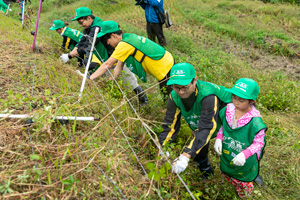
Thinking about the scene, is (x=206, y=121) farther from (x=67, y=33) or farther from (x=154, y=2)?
(x=154, y=2)

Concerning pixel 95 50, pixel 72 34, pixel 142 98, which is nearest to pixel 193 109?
pixel 142 98

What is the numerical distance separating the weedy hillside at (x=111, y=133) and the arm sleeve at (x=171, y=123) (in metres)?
0.13

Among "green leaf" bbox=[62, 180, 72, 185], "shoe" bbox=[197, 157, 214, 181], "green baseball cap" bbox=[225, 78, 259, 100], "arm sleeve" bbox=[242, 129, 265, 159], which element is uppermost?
"green baseball cap" bbox=[225, 78, 259, 100]

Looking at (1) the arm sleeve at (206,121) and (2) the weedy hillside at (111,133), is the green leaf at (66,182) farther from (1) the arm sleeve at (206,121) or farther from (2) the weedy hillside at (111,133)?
(1) the arm sleeve at (206,121)

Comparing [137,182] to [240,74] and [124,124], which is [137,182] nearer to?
[124,124]

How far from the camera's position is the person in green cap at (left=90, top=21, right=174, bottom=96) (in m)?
2.87

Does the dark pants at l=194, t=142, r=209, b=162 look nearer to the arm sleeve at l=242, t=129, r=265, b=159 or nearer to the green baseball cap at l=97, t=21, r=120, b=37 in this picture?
the arm sleeve at l=242, t=129, r=265, b=159

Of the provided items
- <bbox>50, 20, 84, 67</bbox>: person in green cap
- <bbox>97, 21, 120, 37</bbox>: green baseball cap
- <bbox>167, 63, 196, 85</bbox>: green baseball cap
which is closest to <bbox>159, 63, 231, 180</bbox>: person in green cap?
<bbox>167, 63, 196, 85</bbox>: green baseball cap

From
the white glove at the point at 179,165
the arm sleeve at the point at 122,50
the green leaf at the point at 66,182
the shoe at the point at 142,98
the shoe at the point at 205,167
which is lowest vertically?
the shoe at the point at 142,98

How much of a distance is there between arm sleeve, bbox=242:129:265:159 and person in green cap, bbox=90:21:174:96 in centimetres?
125

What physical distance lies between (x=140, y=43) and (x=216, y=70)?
8.67 ft

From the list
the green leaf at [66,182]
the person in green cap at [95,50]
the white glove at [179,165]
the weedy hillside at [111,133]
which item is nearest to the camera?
the green leaf at [66,182]

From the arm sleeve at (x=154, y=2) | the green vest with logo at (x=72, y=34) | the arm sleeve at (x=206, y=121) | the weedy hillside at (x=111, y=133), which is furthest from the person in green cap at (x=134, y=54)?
Answer: the arm sleeve at (x=154, y=2)

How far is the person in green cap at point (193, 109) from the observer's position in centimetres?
194
